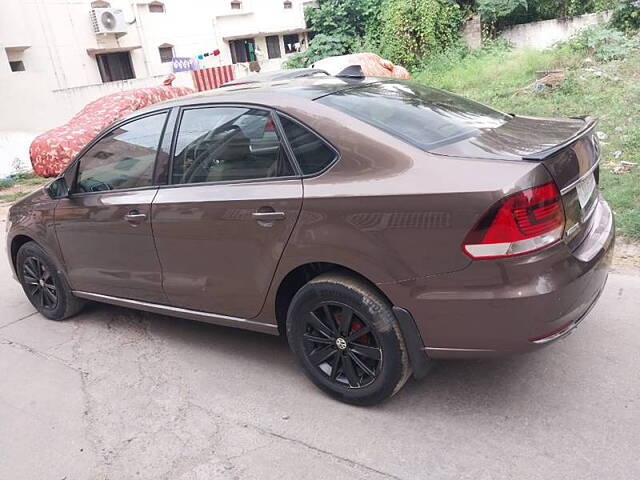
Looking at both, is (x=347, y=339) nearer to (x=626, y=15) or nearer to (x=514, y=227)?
(x=514, y=227)

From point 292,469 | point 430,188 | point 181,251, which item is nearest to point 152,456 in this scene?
point 292,469

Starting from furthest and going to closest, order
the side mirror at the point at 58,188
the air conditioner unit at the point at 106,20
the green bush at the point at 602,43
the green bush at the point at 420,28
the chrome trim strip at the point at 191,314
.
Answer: the air conditioner unit at the point at 106,20
the green bush at the point at 420,28
the green bush at the point at 602,43
the side mirror at the point at 58,188
the chrome trim strip at the point at 191,314

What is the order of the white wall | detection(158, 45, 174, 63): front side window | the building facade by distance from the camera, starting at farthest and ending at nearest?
detection(158, 45, 174, 63): front side window
the building facade
the white wall

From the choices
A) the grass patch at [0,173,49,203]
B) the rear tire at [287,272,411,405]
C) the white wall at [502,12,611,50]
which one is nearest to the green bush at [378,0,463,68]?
the white wall at [502,12,611,50]

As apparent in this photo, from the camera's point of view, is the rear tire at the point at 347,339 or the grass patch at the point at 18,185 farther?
the grass patch at the point at 18,185

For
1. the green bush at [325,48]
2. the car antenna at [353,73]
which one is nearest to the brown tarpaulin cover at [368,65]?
the green bush at [325,48]

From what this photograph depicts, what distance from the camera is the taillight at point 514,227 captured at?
231 cm

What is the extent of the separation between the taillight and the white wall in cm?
1157

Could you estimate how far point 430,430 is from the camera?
271 cm

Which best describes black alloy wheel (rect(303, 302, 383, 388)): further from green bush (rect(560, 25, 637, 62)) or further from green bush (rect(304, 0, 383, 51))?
green bush (rect(304, 0, 383, 51))

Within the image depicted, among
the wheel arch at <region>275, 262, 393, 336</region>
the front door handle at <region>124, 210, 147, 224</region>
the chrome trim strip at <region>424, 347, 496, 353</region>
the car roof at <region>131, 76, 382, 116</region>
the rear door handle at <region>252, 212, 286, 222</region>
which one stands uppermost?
the car roof at <region>131, 76, 382, 116</region>

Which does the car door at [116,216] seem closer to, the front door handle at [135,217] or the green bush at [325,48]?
the front door handle at [135,217]

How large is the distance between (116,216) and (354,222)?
5.98ft

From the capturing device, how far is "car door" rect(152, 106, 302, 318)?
2936mm
